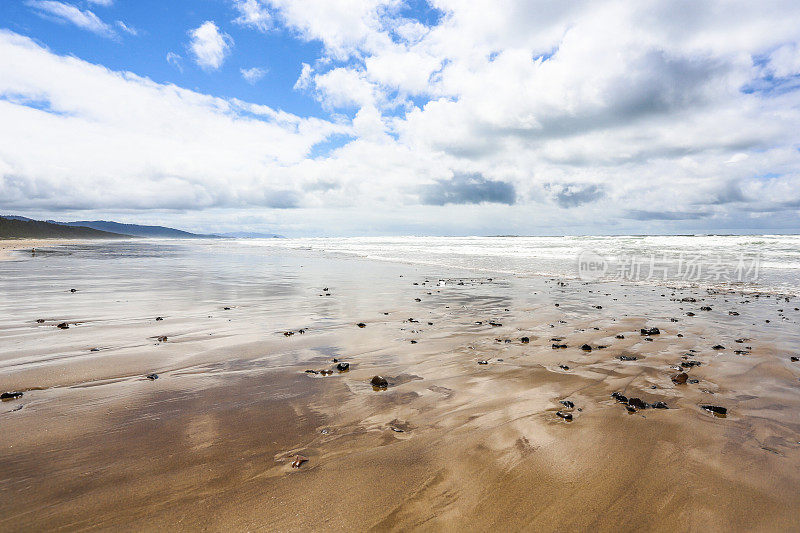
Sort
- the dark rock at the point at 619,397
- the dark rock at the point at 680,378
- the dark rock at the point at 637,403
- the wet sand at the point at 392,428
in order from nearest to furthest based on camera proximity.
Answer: the wet sand at the point at 392,428, the dark rock at the point at 637,403, the dark rock at the point at 619,397, the dark rock at the point at 680,378

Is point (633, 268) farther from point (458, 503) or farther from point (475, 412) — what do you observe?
point (458, 503)

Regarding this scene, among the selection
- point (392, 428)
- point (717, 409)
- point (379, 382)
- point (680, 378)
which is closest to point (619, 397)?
point (717, 409)

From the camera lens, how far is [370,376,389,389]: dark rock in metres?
5.09

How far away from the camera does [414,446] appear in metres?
3.59

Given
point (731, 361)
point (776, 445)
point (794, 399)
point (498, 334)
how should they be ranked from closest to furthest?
point (776, 445)
point (794, 399)
point (731, 361)
point (498, 334)

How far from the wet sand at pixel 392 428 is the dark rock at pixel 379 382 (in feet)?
0.48

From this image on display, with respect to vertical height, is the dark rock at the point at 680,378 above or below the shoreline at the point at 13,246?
above

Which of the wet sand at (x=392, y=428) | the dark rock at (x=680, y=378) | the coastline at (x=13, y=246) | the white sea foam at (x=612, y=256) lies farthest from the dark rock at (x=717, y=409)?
the coastline at (x=13, y=246)

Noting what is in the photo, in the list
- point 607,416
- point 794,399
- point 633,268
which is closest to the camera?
point 607,416

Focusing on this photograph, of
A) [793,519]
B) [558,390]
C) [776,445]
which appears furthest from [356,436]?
[776,445]

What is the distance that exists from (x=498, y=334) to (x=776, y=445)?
457cm

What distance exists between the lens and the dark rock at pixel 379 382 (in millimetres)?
5086

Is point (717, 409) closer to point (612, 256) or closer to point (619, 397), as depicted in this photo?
point (619, 397)

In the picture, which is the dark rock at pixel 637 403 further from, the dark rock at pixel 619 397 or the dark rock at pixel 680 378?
the dark rock at pixel 680 378
